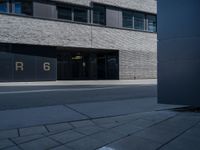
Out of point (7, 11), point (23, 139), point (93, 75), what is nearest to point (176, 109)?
point (23, 139)

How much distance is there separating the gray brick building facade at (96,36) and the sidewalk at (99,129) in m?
13.1

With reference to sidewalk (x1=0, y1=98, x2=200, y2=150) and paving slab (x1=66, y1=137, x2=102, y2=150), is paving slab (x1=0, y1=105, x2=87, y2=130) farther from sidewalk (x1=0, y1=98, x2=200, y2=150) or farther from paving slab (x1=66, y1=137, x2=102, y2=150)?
paving slab (x1=66, y1=137, x2=102, y2=150)

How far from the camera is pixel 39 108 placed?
7809 mm

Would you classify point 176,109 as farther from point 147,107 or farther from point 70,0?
point 70,0

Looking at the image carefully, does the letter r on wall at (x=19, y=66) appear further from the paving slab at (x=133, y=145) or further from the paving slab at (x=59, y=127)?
the paving slab at (x=133, y=145)

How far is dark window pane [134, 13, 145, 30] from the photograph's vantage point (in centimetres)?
2642

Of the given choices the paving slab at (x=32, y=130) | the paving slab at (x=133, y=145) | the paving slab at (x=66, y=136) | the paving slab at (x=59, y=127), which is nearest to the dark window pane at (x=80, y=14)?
the paving slab at (x=59, y=127)

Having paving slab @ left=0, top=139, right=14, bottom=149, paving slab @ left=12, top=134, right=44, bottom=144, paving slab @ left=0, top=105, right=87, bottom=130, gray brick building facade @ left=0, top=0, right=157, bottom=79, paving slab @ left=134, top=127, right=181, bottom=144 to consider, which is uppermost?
gray brick building facade @ left=0, top=0, right=157, bottom=79

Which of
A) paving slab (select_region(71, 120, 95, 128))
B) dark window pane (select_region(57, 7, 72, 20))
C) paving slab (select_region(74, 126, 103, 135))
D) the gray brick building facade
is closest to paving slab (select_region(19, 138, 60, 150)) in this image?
paving slab (select_region(74, 126, 103, 135))

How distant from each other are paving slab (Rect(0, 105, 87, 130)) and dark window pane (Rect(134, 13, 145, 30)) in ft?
67.9

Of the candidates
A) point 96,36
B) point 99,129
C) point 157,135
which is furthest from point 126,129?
point 96,36

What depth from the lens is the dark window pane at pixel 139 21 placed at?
2642 centimetres

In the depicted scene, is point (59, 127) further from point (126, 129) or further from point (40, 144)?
point (126, 129)

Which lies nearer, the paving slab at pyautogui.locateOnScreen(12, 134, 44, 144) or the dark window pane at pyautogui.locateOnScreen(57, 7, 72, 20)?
the paving slab at pyautogui.locateOnScreen(12, 134, 44, 144)
